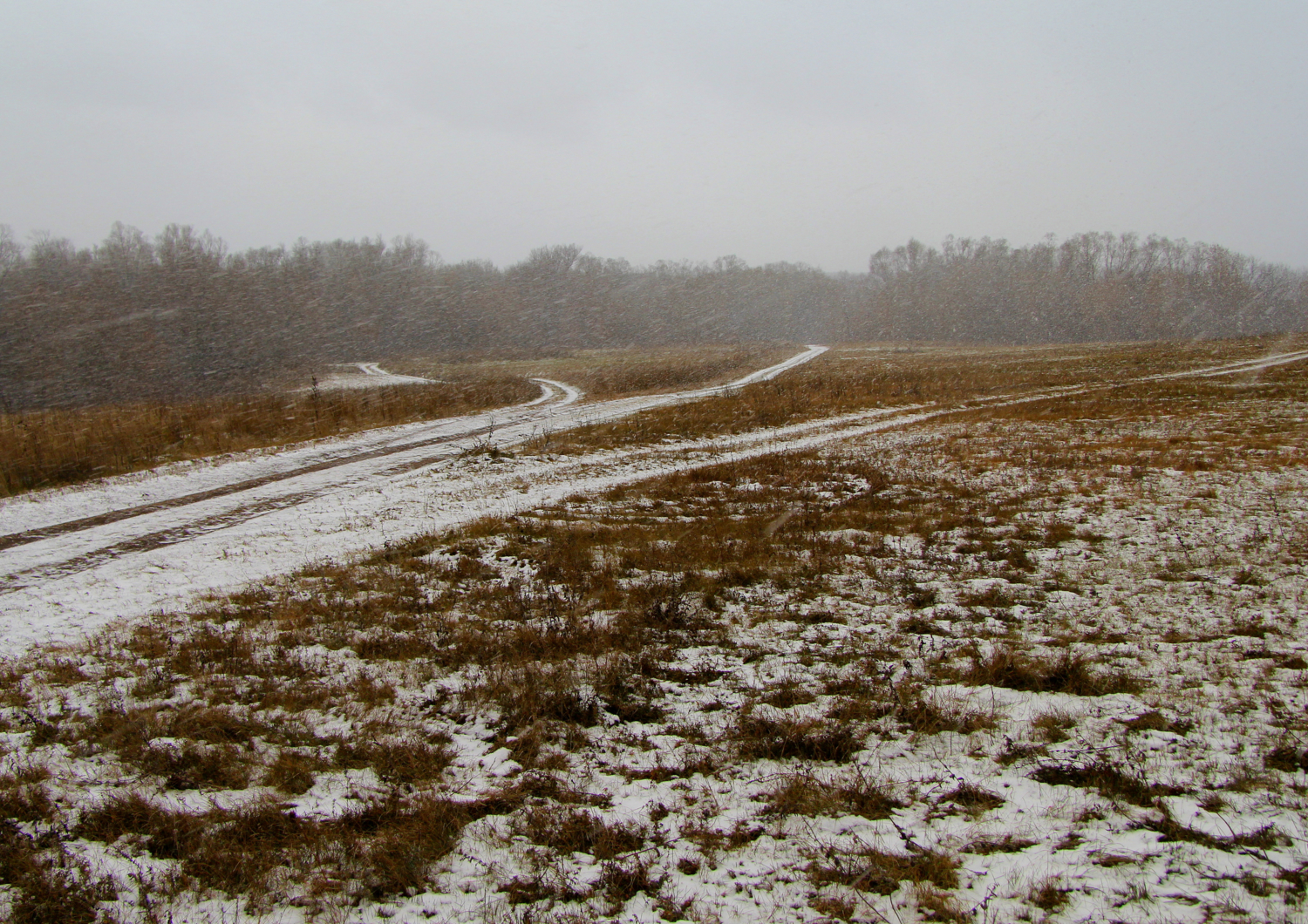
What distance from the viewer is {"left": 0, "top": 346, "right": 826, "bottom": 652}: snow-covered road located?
26.2 feet

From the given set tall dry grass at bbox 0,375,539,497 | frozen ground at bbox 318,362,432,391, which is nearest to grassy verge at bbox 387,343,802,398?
frozen ground at bbox 318,362,432,391

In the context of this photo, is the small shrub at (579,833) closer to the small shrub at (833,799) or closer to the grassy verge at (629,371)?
the small shrub at (833,799)

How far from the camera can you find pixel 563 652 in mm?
6305

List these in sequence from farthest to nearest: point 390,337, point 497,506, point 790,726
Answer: point 390,337 < point 497,506 < point 790,726

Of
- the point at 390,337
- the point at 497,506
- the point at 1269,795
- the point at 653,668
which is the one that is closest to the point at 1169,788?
the point at 1269,795

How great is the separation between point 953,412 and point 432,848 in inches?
945

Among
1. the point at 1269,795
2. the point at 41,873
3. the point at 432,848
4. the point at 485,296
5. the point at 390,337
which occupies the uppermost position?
the point at 485,296

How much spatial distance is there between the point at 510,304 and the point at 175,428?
8316cm

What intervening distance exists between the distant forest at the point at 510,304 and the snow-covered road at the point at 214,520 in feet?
87.6

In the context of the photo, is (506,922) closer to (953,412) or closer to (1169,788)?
(1169,788)

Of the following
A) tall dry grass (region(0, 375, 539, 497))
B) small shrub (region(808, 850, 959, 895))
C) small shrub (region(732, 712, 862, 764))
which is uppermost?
tall dry grass (region(0, 375, 539, 497))

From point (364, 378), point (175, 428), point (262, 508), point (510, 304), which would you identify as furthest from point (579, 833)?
point (510, 304)

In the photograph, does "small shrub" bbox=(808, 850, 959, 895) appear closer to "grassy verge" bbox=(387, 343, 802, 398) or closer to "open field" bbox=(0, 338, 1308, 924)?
"open field" bbox=(0, 338, 1308, 924)

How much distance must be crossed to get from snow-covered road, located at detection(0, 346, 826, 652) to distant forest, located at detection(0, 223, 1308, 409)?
87.6 ft
